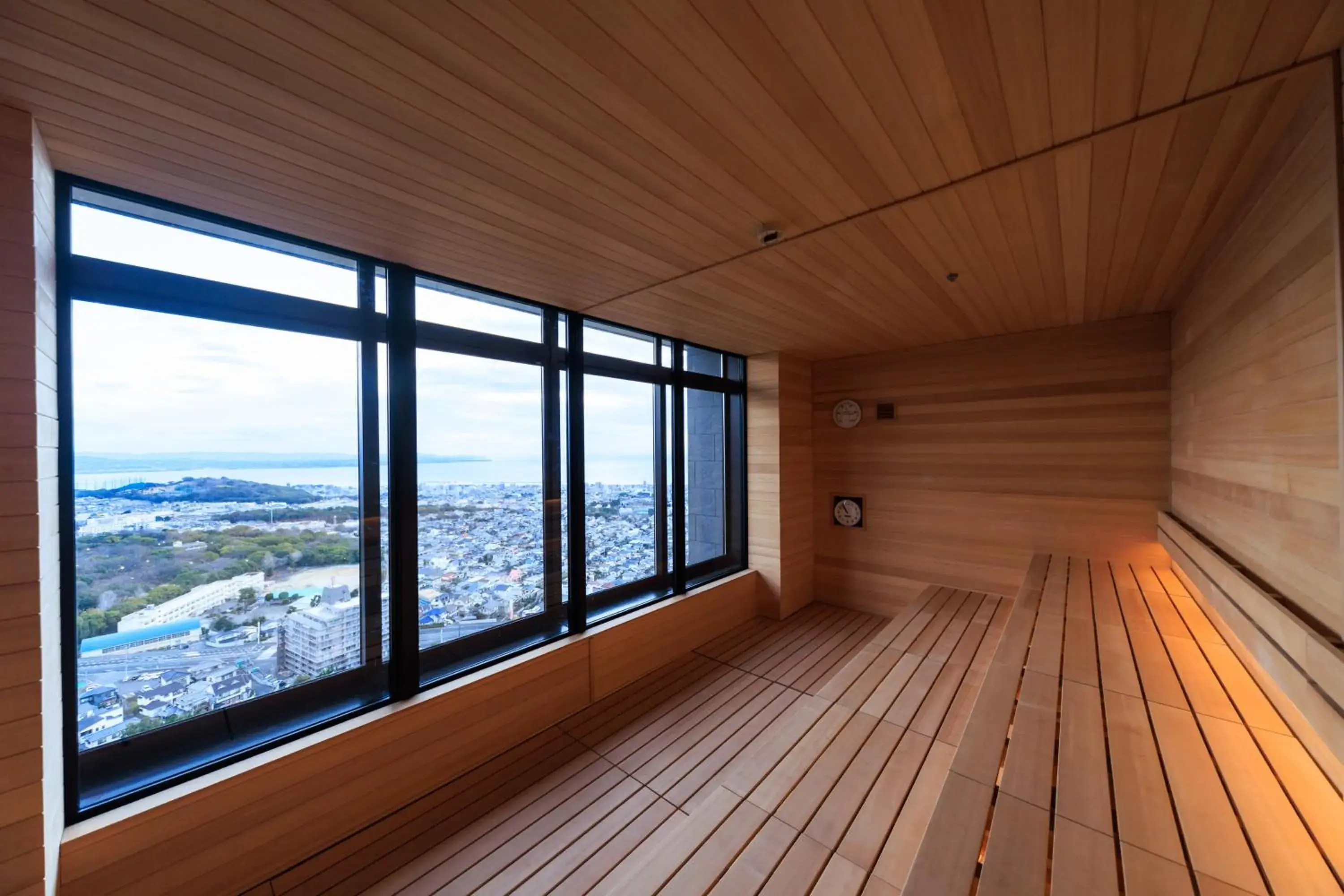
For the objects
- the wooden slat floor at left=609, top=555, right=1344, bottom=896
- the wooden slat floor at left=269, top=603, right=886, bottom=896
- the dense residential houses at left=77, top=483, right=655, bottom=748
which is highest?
the dense residential houses at left=77, top=483, right=655, bottom=748

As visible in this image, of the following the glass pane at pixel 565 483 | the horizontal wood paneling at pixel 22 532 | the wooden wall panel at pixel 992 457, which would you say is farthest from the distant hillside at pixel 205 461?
the wooden wall panel at pixel 992 457

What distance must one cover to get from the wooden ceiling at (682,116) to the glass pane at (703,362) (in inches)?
71.1

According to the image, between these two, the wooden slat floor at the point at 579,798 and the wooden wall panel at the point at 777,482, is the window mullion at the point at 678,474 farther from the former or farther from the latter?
the wooden wall panel at the point at 777,482

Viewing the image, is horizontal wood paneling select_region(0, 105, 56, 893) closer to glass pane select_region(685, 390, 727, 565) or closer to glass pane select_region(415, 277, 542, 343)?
glass pane select_region(415, 277, 542, 343)

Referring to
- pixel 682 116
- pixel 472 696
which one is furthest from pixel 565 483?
pixel 682 116

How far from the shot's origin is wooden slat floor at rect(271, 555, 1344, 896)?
111 centimetres

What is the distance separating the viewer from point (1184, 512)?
8.81ft

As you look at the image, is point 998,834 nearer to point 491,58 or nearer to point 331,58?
point 491,58

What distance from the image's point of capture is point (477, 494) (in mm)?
2588

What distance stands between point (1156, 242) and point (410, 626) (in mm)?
3884

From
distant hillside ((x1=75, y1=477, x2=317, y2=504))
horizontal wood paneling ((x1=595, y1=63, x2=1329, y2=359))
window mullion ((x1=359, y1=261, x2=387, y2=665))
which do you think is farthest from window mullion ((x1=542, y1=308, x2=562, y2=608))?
distant hillside ((x1=75, y1=477, x2=317, y2=504))

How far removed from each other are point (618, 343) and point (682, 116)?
218 centimetres

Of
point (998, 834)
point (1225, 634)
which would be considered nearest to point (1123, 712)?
point (998, 834)

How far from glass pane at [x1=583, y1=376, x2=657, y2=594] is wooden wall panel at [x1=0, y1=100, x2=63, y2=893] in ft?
7.10
